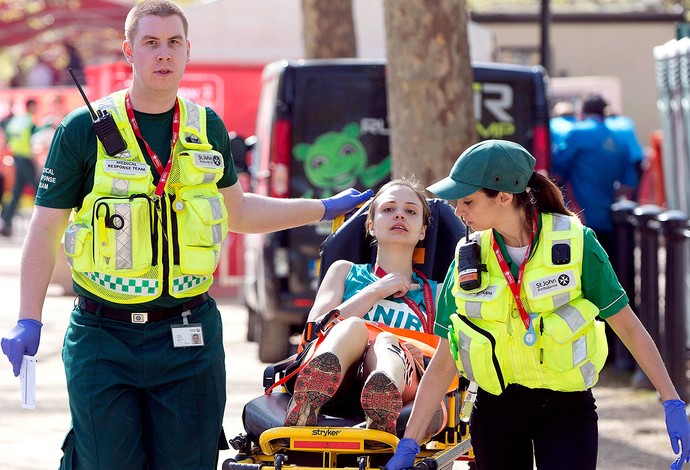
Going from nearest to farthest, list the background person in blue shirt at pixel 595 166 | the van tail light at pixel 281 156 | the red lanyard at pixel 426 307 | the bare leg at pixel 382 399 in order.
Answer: the bare leg at pixel 382 399, the red lanyard at pixel 426 307, the van tail light at pixel 281 156, the background person in blue shirt at pixel 595 166

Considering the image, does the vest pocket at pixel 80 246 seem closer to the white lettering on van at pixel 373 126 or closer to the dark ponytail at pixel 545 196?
the dark ponytail at pixel 545 196

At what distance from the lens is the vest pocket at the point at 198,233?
14.7 ft

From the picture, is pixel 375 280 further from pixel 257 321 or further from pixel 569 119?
pixel 569 119

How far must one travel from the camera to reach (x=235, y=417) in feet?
29.1

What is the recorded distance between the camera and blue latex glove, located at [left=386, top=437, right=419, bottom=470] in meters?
4.62

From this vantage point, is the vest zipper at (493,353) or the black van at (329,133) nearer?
the vest zipper at (493,353)

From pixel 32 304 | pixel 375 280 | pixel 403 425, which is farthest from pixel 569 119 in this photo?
pixel 32 304

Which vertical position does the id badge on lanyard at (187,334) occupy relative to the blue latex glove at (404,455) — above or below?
above

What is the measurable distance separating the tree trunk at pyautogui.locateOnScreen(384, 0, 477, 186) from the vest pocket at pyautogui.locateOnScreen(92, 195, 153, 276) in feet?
15.3

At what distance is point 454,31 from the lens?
29.8 ft

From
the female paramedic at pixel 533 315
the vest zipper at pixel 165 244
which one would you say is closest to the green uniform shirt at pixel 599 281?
the female paramedic at pixel 533 315

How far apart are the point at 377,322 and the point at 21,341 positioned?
1.90 metres

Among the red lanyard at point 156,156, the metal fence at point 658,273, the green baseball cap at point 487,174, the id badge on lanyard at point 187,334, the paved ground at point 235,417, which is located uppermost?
the red lanyard at point 156,156

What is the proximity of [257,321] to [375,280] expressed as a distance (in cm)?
544
